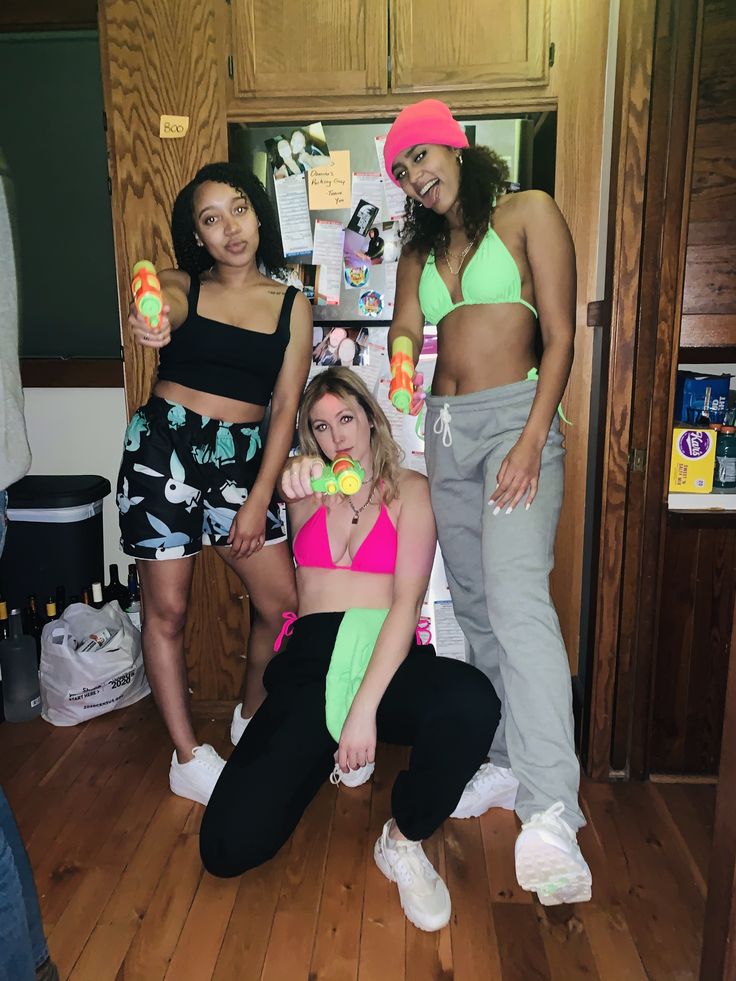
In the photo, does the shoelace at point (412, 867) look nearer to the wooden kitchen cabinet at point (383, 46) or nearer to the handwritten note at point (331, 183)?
the handwritten note at point (331, 183)

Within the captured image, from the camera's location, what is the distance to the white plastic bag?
215 cm

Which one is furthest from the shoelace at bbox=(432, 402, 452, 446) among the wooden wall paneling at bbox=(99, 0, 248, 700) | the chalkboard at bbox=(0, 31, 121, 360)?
the chalkboard at bbox=(0, 31, 121, 360)

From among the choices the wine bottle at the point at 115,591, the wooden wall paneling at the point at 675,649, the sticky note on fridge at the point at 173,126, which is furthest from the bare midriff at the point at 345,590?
the sticky note on fridge at the point at 173,126

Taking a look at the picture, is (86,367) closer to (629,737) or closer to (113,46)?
(113,46)

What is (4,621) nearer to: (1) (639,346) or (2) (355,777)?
(2) (355,777)

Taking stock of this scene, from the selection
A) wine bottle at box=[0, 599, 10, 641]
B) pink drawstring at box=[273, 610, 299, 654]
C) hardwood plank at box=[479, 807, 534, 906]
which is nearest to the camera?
hardwood plank at box=[479, 807, 534, 906]

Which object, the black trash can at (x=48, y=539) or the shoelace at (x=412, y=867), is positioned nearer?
the shoelace at (x=412, y=867)

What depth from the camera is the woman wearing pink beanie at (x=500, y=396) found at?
1.35m

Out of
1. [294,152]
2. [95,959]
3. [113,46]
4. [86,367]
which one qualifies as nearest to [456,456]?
[294,152]

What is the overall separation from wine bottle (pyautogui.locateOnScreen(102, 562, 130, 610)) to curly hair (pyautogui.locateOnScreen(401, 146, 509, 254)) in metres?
1.67

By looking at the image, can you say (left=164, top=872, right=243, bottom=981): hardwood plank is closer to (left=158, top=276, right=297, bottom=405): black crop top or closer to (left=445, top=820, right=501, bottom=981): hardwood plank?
(left=445, top=820, right=501, bottom=981): hardwood plank

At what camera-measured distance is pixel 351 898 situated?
146 cm

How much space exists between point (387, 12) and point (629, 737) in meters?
2.05

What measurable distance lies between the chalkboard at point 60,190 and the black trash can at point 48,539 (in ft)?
2.20
